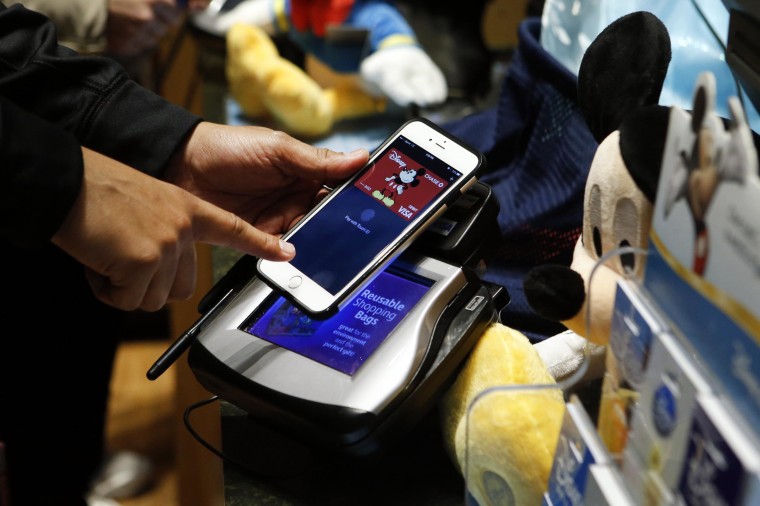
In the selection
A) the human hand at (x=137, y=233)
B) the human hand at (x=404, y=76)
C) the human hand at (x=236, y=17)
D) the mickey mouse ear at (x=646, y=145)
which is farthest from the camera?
the human hand at (x=236, y=17)

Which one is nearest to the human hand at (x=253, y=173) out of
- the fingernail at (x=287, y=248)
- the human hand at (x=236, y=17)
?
the fingernail at (x=287, y=248)

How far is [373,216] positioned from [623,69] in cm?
22

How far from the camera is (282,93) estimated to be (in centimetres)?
121

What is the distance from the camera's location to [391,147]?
0.68 meters

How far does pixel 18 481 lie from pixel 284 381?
507 mm

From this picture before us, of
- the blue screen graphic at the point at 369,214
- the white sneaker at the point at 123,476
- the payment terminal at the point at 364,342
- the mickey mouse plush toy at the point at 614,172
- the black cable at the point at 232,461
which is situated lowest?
the white sneaker at the point at 123,476

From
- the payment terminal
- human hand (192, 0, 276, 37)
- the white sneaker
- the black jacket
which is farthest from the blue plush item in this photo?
the white sneaker

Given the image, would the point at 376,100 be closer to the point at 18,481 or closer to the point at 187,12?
the point at 187,12

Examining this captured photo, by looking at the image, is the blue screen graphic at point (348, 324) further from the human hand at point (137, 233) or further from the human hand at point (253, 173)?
the human hand at point (253, 173)

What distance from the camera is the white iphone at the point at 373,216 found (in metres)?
0.59

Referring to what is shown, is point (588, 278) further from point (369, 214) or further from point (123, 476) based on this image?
point (123, 476)

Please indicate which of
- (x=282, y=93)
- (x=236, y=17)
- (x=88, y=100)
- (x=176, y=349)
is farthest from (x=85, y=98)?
(x=236, y=17)

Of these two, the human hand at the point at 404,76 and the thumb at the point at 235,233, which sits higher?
the thumb at the point at 235,233

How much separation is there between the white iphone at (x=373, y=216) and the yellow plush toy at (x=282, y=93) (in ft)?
1.81
